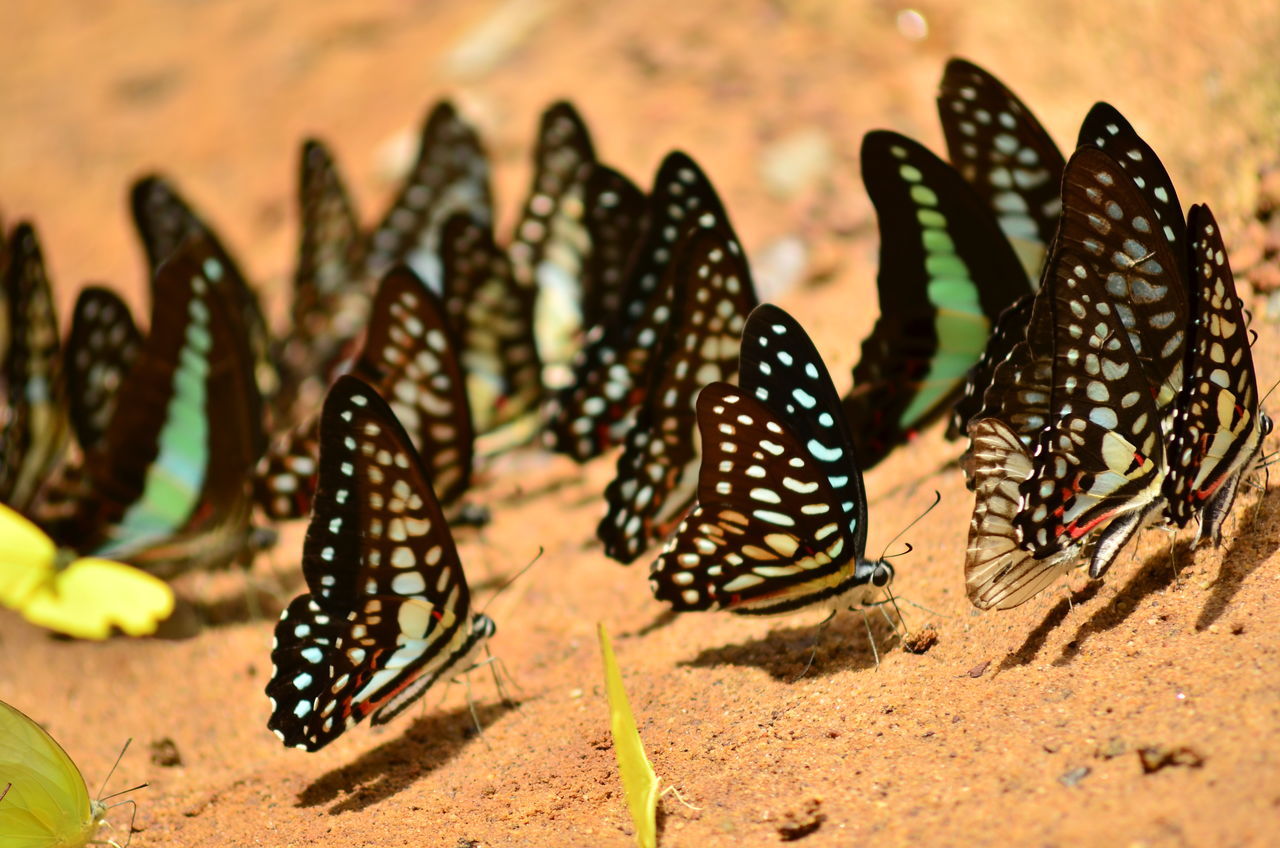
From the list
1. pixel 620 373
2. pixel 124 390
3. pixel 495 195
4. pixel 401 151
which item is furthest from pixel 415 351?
pixel 401 151

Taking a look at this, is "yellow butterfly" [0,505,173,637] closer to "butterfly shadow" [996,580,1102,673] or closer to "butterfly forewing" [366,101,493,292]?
"butterfly forewing" [366,101,493,292]

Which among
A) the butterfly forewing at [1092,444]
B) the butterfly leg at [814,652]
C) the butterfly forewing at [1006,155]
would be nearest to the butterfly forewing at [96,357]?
the butterfly leg at [814,652]

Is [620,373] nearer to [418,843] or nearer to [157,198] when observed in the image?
[418,843]

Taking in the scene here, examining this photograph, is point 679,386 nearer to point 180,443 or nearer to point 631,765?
point 631,765

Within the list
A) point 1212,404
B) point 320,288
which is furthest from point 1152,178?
point 320,288

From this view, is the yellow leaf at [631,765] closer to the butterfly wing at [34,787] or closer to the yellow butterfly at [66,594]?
the butterfly wing at [34,787]

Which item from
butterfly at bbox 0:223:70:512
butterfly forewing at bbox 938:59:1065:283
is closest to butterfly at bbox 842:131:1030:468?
butterfly forewing at bbox 938:59:1065:283

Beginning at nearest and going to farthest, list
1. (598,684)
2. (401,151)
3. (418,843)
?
(418,843)
(598,684)
(401,151)
